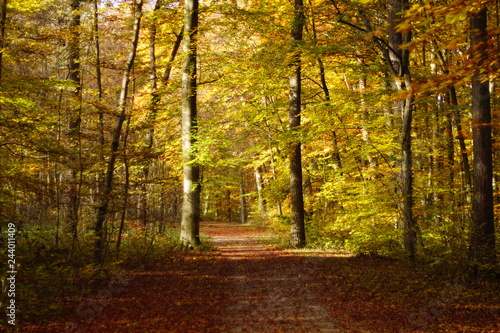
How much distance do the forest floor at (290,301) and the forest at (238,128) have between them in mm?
776

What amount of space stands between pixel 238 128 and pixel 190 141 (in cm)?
592

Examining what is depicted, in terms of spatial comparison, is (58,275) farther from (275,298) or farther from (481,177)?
(481,177)

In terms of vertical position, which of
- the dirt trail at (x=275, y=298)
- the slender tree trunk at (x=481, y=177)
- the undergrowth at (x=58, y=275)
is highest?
the slender tree trunk at (x=481, y=177)

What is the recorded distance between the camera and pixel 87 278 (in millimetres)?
7227

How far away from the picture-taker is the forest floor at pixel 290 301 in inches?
208

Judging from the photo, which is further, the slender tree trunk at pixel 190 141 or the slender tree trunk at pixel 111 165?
the slender tree trunk at pixel 190 141

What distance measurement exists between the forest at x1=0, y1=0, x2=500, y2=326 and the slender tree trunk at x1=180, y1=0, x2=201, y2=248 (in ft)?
0.17

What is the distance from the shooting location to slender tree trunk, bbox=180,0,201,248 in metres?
12.3

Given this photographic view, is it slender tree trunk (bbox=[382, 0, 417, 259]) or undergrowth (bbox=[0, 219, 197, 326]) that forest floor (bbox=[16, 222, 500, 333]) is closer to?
undergrowth (bbox=[0, 219, 197, 326])

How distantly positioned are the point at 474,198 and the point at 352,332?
4668mm

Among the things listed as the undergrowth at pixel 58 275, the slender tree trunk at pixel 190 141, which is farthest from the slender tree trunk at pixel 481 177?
the slender tree trunk at pixel 190 141

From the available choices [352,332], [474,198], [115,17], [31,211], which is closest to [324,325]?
[352,332]

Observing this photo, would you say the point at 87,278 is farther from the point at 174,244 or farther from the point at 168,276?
the point at 174,244

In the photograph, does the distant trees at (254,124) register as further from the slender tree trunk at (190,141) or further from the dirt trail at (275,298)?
the dirt trail at (275,298)
